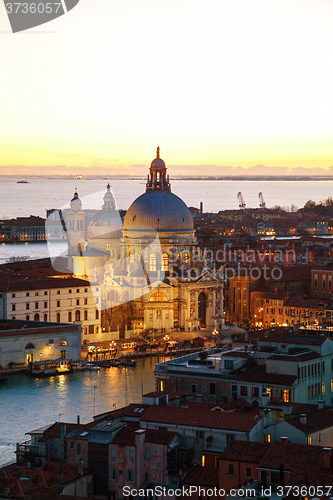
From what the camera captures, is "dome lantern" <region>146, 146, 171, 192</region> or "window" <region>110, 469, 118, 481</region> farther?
"dome lantern" <region>146, 146, 171, 192</region>

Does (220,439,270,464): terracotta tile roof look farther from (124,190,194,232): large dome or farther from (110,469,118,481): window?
(124,190,194,232): large dome

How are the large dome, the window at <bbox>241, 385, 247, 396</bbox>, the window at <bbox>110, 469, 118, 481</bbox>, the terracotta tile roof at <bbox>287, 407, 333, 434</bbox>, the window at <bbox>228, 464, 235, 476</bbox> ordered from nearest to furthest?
1. the window at <bbox>228, 464, 235, 476</bbox>
2. the window at <bbox>110, 469, 118, 481</bbox>
3. the terracotta tile roof at <bbox>287, 407, 333, 434</bbox>
4. the window at <bbox>241, 385, 247, 396</bbox>
5. the large dome

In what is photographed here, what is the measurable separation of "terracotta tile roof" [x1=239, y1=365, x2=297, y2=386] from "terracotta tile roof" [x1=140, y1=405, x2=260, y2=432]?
8.45 feet

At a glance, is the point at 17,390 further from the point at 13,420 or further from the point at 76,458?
the point at 76,458

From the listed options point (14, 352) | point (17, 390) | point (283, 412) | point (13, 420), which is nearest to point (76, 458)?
point (283, 412)

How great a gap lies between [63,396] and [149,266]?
40.3 ft

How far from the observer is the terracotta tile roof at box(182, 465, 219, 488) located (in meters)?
13.2

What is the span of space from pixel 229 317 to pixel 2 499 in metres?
24.3

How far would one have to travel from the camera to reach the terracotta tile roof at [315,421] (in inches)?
574

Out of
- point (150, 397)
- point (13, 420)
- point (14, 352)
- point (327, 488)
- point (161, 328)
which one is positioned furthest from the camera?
point (161, 328)

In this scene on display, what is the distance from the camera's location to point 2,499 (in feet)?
41.1

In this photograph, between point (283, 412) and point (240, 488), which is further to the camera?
point (283, 412)

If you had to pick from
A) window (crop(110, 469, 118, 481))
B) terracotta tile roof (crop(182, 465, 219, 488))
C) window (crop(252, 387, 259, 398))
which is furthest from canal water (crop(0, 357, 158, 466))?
terracotta tile roof (crop(182, 465, 219, 488))

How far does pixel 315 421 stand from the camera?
14930 mm
